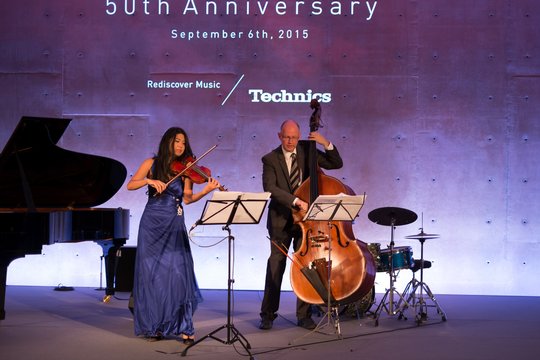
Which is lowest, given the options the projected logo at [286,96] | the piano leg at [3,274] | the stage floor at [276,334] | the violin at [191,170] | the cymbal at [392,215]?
the stage floor at [276,334]

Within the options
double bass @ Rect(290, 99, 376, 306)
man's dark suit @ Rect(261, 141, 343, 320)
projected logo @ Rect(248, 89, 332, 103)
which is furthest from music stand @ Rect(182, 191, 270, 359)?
projected logo @ Rect(248, 89, 332, 103)

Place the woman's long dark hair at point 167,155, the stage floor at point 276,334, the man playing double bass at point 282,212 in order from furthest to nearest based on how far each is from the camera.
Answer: the man playing double bass at point 282,212
the woman's long dark hair at point 167,155
the stage floor at point 276,334

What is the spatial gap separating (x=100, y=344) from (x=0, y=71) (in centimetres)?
481

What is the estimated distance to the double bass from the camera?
550 centimetres

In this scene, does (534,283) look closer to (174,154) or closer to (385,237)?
(385,237)

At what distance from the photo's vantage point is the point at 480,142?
8539mm

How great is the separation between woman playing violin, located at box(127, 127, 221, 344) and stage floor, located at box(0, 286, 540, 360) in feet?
0.59

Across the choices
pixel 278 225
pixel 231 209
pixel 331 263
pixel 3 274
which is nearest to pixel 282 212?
pixel 278 225

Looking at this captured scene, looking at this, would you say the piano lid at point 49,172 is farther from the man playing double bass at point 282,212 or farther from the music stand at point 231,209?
the music stand at point 231,209

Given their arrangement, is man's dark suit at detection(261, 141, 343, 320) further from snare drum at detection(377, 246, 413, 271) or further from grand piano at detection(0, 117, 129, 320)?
grand piano at detection(0, 117, 129, 320)

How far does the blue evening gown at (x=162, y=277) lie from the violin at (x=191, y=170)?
19cm

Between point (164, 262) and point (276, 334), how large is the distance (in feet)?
3.53

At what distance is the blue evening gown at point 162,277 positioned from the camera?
5332 mm

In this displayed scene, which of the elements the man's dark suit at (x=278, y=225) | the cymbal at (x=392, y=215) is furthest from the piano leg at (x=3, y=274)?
the cymbal at (x=392, y=215)
